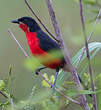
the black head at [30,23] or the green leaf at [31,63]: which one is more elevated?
the green leaf at [31,63]

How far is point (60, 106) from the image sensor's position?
0.67m

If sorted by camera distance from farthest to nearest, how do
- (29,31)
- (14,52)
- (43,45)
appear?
(14,52) → (29,31) → (43,45)

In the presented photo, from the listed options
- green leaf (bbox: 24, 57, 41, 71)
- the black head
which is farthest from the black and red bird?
green leaf (bbox: 24, 57, 41, 71)

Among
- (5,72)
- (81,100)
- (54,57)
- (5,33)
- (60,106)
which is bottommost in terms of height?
(5,72)

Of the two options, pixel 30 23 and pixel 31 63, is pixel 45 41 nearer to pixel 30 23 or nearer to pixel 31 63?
pixel 30 23

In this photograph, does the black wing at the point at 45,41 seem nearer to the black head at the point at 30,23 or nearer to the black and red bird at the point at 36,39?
the black and red bird at the point at 36,39

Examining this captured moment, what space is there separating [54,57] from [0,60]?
3499 millimetres

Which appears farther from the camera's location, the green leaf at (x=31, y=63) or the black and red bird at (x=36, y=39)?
the black and red bird at (x=36, y=39)

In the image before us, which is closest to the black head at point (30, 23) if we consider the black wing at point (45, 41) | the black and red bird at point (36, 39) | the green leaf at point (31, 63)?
the black and red bird at point (36, 39)

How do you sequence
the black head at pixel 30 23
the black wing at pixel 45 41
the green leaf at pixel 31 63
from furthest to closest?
the black head at pixel 30 23
the black wing at pixel 45 41
the green leaf at pixel 31 63

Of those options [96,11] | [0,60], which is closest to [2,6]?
[0,60]

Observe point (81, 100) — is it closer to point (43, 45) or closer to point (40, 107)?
point (40, 107)

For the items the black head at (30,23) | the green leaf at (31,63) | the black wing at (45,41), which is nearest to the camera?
the green leaf at (31,63)

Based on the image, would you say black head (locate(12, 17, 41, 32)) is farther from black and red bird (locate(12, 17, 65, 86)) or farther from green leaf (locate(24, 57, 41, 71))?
green leaf (locate(24, 57, 41, 71))
